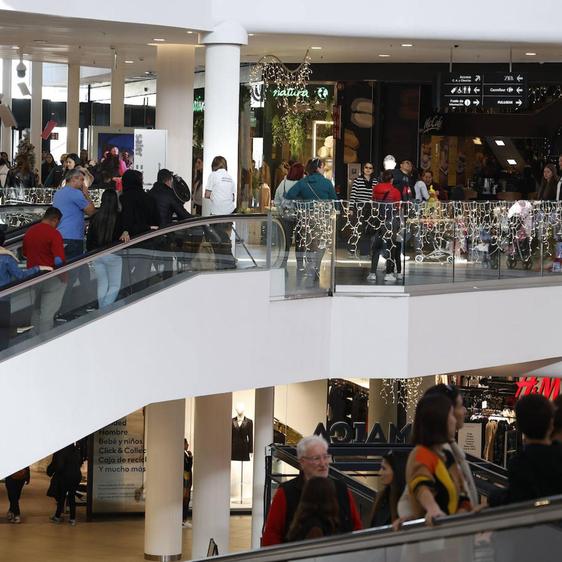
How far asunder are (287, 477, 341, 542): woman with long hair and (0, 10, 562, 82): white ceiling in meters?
9.67

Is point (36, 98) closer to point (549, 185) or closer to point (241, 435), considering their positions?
point (241, 435)

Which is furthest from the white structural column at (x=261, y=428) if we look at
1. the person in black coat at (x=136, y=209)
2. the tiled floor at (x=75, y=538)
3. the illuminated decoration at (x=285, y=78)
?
the person in black coat at (x=136, y=209)

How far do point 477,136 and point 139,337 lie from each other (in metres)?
14.0

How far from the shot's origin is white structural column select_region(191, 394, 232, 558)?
1842 cm

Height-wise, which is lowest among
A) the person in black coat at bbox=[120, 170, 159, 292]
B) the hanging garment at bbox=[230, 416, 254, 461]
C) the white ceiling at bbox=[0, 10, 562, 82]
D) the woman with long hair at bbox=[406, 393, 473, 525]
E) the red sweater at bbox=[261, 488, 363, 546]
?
the hanging garment at bbox=[230, 416, 254, 461]

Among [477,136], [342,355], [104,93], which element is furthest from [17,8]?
[104,93]

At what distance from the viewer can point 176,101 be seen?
18.9 meters

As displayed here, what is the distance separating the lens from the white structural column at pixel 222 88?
52.2ft

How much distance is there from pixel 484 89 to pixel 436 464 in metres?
14.0

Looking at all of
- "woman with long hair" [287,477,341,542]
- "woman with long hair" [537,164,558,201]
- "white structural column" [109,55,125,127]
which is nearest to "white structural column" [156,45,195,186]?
"woman with long hair" [537,164,558,201]

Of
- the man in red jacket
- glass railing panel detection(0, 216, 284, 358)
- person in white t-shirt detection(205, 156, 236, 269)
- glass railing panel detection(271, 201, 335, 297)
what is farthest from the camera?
person in white t-shirt detection(205, 156, 236, 269)

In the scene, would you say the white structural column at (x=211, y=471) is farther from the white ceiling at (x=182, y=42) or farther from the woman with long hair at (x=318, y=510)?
the woman with long hair at (x=318, y=510)

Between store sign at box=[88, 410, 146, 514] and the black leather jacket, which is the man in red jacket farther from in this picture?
store sign at box=[88, 410, 146, 514]

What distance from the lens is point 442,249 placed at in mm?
15273
